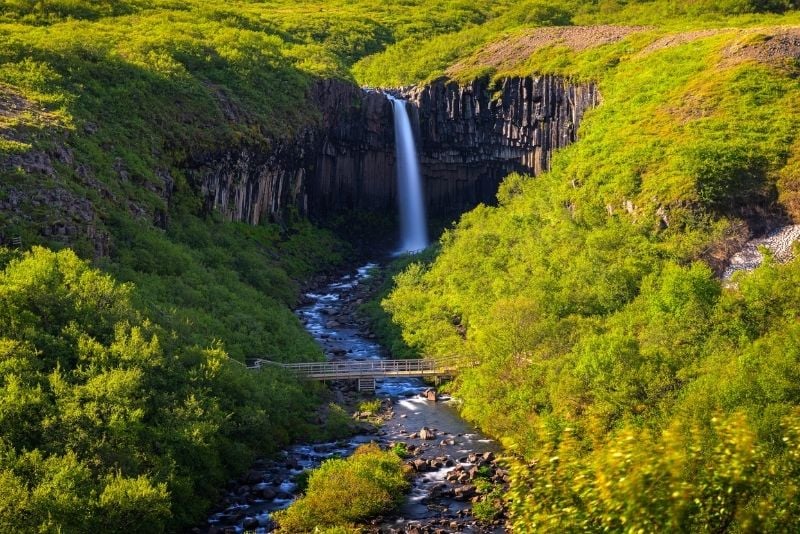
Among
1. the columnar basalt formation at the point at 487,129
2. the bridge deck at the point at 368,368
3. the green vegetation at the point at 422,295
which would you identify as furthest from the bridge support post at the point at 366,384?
the columnar basalt formation at the point at 487,129

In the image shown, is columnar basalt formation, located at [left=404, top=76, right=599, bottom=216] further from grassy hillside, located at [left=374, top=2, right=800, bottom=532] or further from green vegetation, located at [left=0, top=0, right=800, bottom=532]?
green vegetation, located at [left=0, top=0, right=800, bottom=532]

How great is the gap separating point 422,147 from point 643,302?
5066cm

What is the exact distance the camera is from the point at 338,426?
50.0m

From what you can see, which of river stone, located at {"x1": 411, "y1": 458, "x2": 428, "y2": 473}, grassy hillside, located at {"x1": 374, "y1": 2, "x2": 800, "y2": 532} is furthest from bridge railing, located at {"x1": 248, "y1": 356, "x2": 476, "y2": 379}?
river stone, located at {"x1": 411, "y1": 458, "x2": 428, "y2": 473}

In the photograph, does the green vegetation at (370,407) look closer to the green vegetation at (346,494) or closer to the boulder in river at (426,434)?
the boulder in river at (426,434)

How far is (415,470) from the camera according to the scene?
44.3m

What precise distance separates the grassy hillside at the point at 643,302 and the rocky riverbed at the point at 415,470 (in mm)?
2316

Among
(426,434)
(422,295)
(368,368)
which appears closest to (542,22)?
(422,295)

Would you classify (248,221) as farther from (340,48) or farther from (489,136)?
(340,48)

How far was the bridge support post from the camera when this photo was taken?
57250 millimetres

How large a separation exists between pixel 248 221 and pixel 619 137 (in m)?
32.6

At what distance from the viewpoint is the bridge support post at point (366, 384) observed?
188 feet

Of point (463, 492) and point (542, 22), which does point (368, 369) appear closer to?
point (463, 492)

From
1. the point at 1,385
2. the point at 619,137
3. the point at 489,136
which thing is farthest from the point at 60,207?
the point at 489,136
